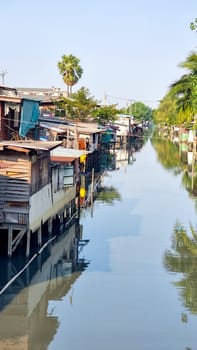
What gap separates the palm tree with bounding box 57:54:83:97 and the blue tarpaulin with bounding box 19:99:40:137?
47.5 m

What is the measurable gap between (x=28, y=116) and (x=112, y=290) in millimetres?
8891

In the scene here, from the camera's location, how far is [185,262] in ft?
59.4

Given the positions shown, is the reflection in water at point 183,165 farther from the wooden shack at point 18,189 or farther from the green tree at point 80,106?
the wooden shack at point 18,189

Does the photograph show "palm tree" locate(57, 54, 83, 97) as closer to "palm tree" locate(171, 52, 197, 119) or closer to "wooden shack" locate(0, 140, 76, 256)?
"palm tree" locate(171, 52, 197, 119)

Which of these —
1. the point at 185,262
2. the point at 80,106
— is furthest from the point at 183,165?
the point at 185,262

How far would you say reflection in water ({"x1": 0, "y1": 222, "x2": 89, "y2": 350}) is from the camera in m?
11.9

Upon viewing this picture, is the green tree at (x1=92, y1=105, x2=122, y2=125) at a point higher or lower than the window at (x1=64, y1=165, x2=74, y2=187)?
higher

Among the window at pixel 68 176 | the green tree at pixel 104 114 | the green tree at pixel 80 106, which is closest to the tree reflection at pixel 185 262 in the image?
the window at pixel 68 176

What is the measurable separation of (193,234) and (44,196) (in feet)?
22.3

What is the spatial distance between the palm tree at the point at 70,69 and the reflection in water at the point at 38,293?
167 ft

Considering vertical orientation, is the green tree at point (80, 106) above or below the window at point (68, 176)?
above

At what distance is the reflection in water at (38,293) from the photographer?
11.9 metres

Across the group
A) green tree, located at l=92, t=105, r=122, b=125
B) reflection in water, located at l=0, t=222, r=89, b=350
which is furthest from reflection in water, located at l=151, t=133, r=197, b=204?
reflection in water, located at l=0, t=222, r=89, b=350

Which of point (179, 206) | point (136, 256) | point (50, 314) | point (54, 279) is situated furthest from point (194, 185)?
point (50, 314)
